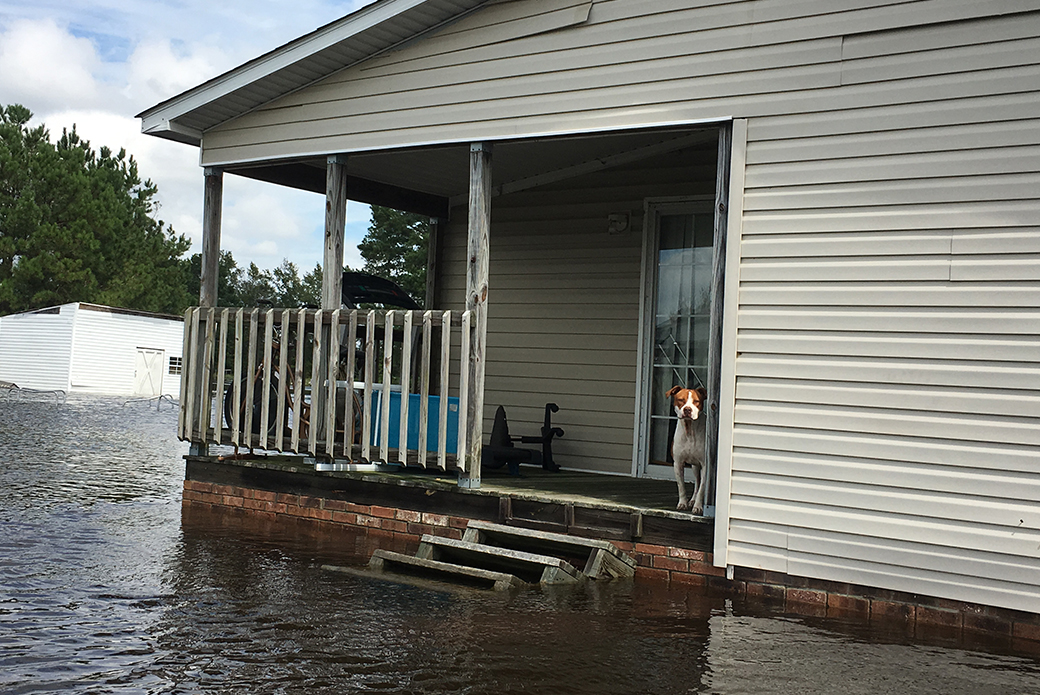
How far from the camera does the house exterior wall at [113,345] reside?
33312 mm

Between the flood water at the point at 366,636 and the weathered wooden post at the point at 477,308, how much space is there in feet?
3.49

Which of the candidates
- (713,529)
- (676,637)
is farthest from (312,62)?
(676,637)

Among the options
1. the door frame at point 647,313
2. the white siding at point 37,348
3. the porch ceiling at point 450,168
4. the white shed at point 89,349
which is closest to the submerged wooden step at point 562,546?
the door frame at point 647,313

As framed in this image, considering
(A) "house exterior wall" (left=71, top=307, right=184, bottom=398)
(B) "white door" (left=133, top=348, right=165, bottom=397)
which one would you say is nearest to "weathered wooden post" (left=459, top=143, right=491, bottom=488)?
(A) "house exterior wall" (left=71, top=307, right=184, bottom=398)

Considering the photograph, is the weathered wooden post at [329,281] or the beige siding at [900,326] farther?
the weathered wooden post at [329,281]

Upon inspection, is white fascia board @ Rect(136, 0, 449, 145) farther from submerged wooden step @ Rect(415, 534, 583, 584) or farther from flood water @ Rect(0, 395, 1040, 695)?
submerged wooden step @ Rect(415, 534, 583, 584)

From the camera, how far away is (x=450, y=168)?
9.36 m

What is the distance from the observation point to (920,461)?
5.44 m

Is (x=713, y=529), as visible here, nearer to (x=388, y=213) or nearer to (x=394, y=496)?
(x=394, y=496)

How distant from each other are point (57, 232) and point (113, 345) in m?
5.66

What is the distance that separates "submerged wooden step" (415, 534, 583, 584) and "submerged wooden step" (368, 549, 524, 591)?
10cm

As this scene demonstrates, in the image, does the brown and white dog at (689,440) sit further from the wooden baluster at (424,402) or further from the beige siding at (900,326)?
the wooden baluster at (424,402)

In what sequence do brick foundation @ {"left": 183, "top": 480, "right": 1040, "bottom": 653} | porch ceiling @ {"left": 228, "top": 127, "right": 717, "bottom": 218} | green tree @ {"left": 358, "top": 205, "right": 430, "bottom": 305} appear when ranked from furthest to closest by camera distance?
green tree @ {"left": 358, "top": 205, "right": 430, "bottom": 305} → porch ceiling @ {"left": 228, "top": 127, "right": 717, "bottom": 218} → brick foundation @ {"left": 183, "top": 480, "right": 1040, "bottom": 653}

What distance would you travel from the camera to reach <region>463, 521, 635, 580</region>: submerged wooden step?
251 inches
